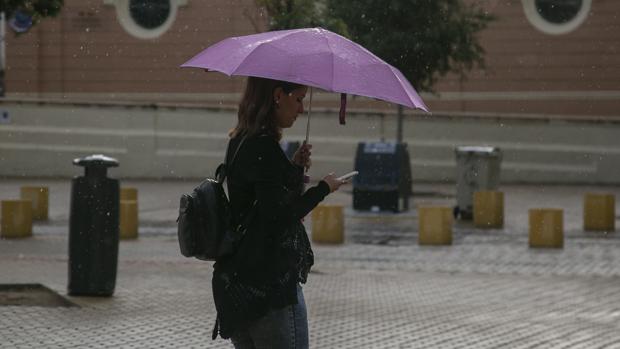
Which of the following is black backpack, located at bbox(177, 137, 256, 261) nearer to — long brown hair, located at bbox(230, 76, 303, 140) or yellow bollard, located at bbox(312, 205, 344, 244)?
long brown hair, located at bbox(230, 76, 303, 140)

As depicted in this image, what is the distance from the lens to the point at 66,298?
10.1 meters

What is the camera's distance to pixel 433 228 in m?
16.2

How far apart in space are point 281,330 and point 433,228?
1184 cm

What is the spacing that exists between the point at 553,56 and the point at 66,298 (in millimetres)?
26386

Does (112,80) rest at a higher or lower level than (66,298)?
higher

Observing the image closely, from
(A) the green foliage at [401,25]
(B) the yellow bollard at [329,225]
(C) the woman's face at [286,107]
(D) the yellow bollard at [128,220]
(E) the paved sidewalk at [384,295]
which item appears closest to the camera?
(C) the woman's face at [286,107]

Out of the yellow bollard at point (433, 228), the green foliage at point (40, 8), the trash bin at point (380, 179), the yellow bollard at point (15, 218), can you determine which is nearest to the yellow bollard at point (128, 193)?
the green foliage at point (40, 8)

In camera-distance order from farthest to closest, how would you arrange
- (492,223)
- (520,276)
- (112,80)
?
(112,80)
(492,223)
(520,276)

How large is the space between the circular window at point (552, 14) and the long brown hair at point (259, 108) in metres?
30.9

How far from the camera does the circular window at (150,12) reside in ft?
123

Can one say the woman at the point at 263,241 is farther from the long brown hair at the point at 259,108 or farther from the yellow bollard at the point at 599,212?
the yellow bollard at the point at 599,212

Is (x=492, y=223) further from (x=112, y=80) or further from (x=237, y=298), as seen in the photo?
(x=112, y=80)

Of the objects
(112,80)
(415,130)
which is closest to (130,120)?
(112,80)

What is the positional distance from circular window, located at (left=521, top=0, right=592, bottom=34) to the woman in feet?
102
